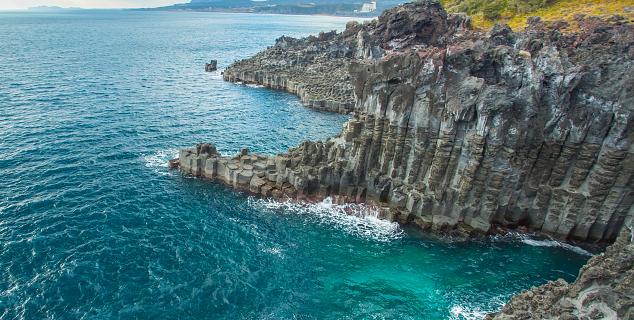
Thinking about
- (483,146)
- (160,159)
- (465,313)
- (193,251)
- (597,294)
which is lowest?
(193,251)

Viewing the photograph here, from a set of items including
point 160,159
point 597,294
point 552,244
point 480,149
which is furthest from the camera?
point 160,159

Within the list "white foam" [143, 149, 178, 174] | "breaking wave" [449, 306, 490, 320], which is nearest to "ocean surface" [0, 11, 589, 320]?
"breaking wave" [449, 306, 490, 320]

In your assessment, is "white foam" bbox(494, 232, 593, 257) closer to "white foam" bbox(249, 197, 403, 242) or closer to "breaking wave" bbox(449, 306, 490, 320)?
"white foam" bbox(249, 197, 403, 242)

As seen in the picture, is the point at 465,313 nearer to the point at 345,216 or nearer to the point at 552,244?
Answer: the point at 552,244

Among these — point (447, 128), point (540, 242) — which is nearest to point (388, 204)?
point (447, 128)

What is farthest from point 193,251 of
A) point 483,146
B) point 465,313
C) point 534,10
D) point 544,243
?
point 534,10
